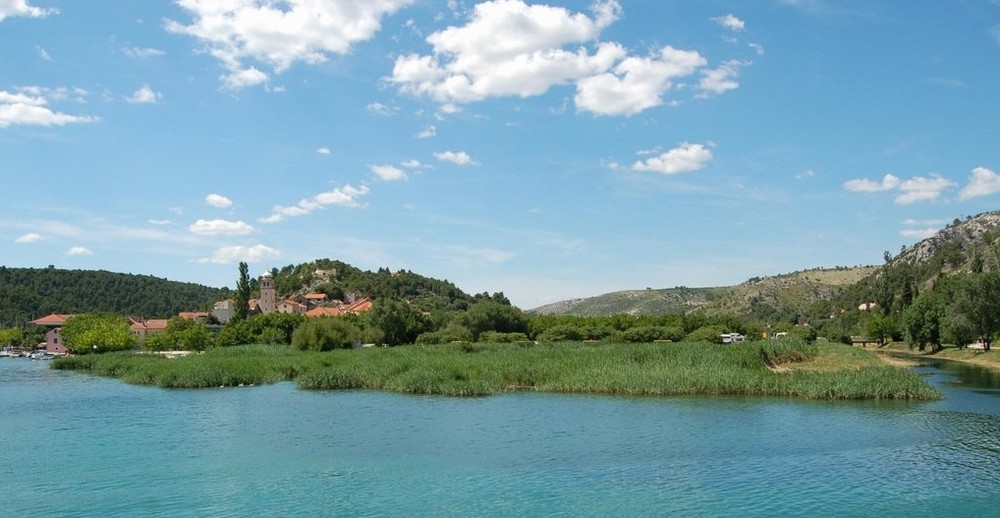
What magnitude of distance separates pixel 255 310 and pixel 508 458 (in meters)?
143

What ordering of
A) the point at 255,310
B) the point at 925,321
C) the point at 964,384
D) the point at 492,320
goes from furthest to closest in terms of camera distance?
the point at 255,310
the point at 492,320
the point at 925,321
the point at 964,384

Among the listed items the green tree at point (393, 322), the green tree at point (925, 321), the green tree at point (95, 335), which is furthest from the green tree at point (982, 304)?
the green tree at point (95, 335)

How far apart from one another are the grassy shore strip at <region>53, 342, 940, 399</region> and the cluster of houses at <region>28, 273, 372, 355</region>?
92954 millimetres

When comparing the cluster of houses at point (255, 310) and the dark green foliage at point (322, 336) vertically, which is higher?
the cluster of houses at point (255, 310)

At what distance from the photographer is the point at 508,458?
2809 cm

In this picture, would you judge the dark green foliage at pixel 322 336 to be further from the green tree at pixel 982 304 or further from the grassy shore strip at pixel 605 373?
the green tree at pixel 982 304

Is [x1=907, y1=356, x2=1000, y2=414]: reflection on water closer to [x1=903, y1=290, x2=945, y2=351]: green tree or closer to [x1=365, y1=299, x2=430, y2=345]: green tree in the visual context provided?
[x1=903, y1=290, x2=945, y2=351]: green tree

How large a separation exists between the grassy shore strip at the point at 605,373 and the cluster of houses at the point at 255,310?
93.0m

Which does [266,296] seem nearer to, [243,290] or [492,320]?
[243,290]

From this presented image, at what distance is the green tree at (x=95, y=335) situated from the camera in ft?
350

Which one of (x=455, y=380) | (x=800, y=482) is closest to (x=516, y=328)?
(x=455, y=380)

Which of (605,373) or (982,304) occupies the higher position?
(982,304)

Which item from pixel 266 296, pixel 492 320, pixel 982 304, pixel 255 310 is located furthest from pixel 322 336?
pixel 266 296

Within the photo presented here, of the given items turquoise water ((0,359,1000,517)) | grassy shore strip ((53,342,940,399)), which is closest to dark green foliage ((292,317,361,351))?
grassy shore strip ((53,342,940,399))
